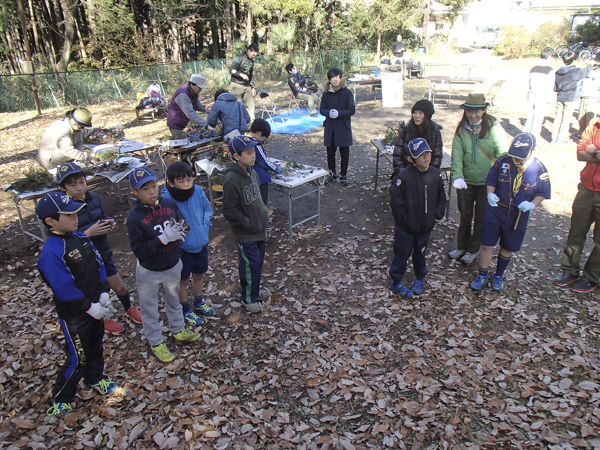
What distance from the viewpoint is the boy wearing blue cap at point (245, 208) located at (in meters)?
4.16

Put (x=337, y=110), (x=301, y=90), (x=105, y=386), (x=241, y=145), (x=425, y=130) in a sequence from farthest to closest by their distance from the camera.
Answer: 1. (x=301, y=90)
2. (x=337, y=110)
3. (x=425, y=130)
4. (x=241, y=145)
5. (x=105, y=386)

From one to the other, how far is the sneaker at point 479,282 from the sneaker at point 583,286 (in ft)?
3.48

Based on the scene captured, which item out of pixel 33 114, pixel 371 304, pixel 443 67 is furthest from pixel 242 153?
pixel 443 67

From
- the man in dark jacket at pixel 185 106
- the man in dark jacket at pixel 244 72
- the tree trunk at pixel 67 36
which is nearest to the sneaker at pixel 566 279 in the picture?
the man in dark jacket at pixel 185 106

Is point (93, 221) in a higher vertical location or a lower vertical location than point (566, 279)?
higher

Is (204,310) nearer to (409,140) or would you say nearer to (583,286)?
(409,140)

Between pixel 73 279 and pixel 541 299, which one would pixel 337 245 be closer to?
pixel 541 299

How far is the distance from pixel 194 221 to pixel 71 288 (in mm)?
1338

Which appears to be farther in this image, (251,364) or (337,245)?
(337,245)

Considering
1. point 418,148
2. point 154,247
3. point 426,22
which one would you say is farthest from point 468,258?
point 426,22

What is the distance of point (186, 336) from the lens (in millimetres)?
4207

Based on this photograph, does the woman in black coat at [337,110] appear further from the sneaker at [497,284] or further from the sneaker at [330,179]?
the sneaker at [497,284]

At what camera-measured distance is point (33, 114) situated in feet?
50.8

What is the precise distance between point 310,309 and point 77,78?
1662 centimetres
